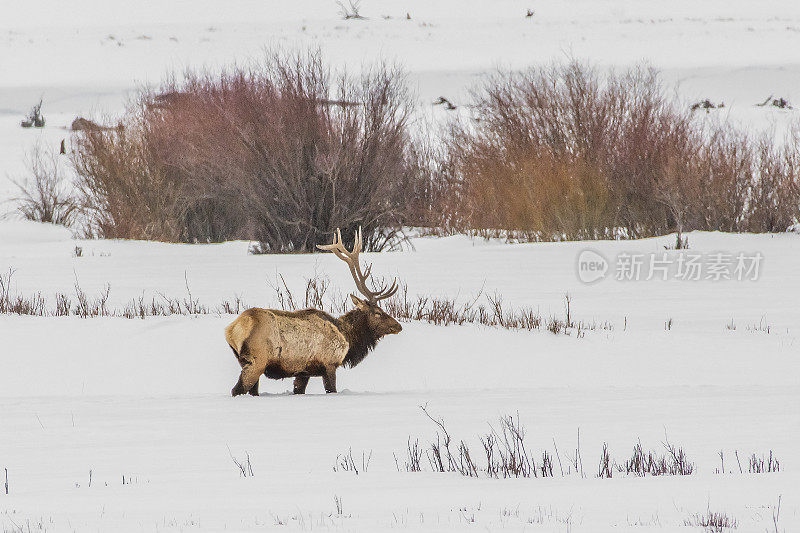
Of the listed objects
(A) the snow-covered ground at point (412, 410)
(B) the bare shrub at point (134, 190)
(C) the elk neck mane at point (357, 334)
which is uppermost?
(B) the bare shrub at point (134, 190)

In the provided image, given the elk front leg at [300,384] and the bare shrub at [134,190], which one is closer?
the elk front leg at [300,384]

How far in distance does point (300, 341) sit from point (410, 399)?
87 centimetres

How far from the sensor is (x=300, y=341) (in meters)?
5.96

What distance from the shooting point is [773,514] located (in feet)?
10.4

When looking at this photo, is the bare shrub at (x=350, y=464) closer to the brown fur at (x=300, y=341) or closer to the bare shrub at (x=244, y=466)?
the bare shrub at (x=244, y=466)

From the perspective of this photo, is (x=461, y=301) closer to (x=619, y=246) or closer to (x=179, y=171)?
(x=619, y=246)

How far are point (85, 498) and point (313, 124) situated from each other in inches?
442

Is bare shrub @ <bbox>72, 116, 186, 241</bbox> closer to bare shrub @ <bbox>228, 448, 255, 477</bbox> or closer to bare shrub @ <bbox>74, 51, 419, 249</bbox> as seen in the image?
bare shrub @ <bbox>74, 51, 419, 249</bbox>

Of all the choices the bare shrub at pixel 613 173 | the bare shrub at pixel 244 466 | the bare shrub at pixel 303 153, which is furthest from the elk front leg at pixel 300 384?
the bare shrub at pixel 613 173

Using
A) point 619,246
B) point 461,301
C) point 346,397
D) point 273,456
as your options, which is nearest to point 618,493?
point 273,456

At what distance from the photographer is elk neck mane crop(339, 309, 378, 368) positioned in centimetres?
646

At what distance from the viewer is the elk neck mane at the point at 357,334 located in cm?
646

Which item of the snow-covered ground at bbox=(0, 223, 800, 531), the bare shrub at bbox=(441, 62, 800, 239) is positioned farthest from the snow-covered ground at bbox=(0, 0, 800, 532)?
the bare shrub at bbox=(441, 62, 800, 239)

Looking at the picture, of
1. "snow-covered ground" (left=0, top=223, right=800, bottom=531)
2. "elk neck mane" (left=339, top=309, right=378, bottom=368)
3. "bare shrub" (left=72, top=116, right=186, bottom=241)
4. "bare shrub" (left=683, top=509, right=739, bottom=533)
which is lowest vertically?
"snow-covered ground" (left=0, top=223, right=800, bottom=531)
